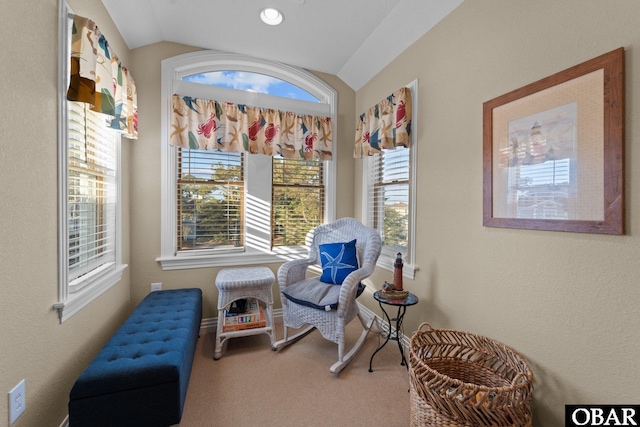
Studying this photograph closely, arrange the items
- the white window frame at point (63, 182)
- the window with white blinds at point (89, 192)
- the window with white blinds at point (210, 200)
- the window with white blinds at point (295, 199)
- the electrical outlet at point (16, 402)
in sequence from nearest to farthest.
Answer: the electrical outlet at point (16, 402)
the white window frame at point (63, 182)
the window with white blinds at point (89, 192)
the window with white blinds at point (210, 200)
the window with white blinds at point (295, 199)

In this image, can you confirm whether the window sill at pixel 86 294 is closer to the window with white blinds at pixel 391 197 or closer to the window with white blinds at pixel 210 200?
the window with white blinds at pixel 210 200

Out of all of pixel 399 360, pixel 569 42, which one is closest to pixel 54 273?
pixel 399 360

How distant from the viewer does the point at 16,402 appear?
3.67ft

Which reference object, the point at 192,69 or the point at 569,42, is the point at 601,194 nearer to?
the point at 569,42

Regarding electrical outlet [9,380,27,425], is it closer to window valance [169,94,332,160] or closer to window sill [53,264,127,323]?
window sill [53,264,127,323]

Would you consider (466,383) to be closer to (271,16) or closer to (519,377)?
(519,377)

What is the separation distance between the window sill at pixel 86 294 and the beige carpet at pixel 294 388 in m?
0.88

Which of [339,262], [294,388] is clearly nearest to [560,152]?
[339,262]

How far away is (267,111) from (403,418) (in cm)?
278

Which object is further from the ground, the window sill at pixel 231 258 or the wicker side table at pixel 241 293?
the window sill at pixel 231 258

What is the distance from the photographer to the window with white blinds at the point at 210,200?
270cm

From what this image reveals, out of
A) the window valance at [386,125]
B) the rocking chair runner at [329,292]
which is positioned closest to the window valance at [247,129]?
the window valance at [386,125]

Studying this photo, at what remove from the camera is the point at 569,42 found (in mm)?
1291

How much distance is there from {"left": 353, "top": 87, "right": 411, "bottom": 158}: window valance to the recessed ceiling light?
3.73 feet
